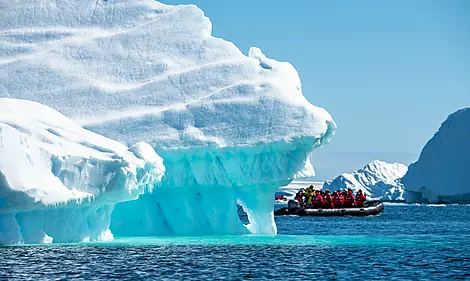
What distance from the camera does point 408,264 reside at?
30.5m

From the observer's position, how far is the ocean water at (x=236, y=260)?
26.9 m

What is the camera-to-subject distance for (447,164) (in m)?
120

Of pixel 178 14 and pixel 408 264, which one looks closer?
pixel 408 264

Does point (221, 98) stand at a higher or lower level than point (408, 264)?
higher

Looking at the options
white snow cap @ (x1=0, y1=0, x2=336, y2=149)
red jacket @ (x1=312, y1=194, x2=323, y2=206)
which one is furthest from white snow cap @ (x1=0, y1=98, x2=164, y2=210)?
red jacket @ (x1=312, y1=194, x2=323, y2=206)

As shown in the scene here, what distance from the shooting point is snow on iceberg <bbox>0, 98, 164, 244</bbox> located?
31.9 meters

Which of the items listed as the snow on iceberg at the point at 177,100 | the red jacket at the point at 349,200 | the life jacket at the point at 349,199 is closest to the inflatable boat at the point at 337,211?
the red jacket at the point at 349,200

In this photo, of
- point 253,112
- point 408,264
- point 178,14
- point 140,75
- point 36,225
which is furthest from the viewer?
point 178,14

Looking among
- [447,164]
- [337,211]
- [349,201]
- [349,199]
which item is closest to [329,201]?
[349,201]

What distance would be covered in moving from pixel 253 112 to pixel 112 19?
10.9 metres

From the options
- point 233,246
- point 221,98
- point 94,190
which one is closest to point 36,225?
point 94,190

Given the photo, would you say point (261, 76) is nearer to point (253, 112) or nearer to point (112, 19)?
point (253, 112)

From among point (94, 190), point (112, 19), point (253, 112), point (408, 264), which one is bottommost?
point (408, 264)

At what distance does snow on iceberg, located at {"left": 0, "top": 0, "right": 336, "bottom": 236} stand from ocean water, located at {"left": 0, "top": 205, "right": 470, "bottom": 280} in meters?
2.50
